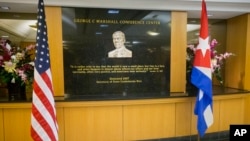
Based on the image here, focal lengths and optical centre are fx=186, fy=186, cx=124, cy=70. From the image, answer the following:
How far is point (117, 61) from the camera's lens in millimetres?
3354

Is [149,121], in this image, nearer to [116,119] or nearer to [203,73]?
[116,119]

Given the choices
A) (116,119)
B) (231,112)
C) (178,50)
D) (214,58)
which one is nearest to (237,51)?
(214,58)

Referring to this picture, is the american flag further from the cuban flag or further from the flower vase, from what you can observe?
the cuban flag

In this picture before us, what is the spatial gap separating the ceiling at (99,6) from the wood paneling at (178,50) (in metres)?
0.20

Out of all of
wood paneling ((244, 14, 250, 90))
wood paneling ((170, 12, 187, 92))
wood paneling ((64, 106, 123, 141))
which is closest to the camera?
wood paneling ((64, 106, 123, 141))

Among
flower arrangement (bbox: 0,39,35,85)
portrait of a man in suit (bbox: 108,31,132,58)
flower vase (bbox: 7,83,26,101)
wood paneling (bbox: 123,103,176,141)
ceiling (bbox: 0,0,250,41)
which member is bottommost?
wood paneling (bbox: 123,103,176,141)

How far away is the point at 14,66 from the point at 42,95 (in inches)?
40.3

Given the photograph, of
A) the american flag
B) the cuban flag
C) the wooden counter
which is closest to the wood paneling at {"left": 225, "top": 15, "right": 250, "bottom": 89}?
the wooden counter

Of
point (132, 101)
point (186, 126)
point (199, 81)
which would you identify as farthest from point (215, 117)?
point (132, 101)

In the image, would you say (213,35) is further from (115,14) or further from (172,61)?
(115,14)

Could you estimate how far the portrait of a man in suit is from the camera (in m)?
3.32

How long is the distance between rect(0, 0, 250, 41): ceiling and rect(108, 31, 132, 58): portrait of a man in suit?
48cm

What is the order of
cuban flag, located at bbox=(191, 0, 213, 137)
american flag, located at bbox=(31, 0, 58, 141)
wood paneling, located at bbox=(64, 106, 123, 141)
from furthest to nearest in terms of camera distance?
wood paneling, located at bbox=(64, 106, 123, 141)
cuban flag, located at bbox=(191, 0, 213, 137)
american flag, located at bbox=(31, 0, 58, 141)

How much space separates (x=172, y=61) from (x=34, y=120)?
97.7 inches
